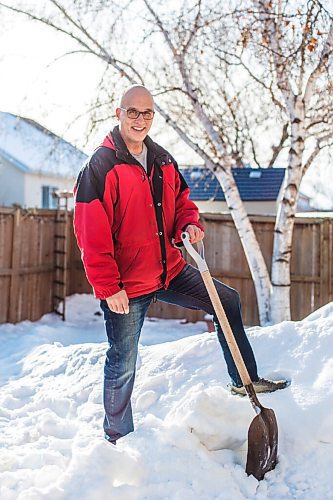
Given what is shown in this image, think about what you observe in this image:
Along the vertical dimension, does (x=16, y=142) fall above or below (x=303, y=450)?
above

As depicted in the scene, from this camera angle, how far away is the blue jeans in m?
2.66

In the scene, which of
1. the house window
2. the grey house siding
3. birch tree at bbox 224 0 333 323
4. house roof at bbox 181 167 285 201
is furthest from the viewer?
the house window

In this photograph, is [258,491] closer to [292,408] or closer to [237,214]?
[292,408]

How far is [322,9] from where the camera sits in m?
5.41

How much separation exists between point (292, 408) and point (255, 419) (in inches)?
12.3

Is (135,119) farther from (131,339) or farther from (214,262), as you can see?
(214,262)

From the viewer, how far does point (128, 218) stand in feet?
8.52

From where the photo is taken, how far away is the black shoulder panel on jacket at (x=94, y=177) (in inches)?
97.1

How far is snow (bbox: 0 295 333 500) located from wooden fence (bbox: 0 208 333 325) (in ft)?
13.8

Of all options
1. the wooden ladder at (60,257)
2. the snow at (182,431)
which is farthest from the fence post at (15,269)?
the snow at (182,431)

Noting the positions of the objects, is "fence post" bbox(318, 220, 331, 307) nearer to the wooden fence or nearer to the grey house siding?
the wooden fence

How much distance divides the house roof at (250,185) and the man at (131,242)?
1302cm

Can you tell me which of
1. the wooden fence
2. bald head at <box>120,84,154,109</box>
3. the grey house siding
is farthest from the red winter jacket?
the grey house siding

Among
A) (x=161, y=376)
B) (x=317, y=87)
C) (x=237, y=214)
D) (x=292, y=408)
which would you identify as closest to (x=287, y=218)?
(x=237, y=214)
